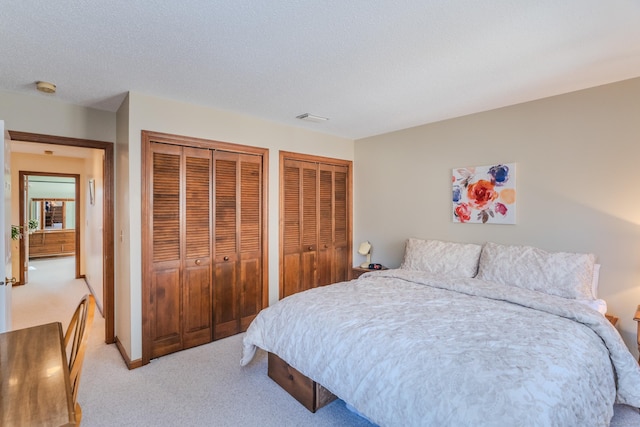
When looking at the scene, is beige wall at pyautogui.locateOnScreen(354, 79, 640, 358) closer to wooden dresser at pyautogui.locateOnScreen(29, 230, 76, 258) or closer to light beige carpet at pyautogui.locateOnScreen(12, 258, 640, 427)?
light beige carpet at pyautogui.locateOnScreen(12, 258, 640, 427)

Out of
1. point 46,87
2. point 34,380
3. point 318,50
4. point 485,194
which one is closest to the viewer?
point 34,380

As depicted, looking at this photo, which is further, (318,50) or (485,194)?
(485,194)

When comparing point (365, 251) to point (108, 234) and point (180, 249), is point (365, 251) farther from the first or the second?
point (108, 234)

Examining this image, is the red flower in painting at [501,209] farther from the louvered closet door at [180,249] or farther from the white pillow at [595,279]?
the louvered closet door at [180,249]

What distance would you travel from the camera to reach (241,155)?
346 cm

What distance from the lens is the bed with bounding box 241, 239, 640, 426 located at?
134 centimetres

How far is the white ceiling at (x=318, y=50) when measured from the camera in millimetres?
1619

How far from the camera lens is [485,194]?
3309mm

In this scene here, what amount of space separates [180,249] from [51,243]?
8420 millimetres

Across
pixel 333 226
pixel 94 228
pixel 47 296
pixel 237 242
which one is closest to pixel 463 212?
pixel 333 226

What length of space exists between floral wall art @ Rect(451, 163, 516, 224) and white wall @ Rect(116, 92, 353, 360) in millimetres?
2046

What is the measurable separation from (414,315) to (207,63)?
7.42ft

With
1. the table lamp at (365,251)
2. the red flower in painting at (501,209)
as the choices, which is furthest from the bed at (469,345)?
the table lamp at (365,251)

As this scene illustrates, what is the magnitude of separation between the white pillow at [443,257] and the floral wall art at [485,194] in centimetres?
34
